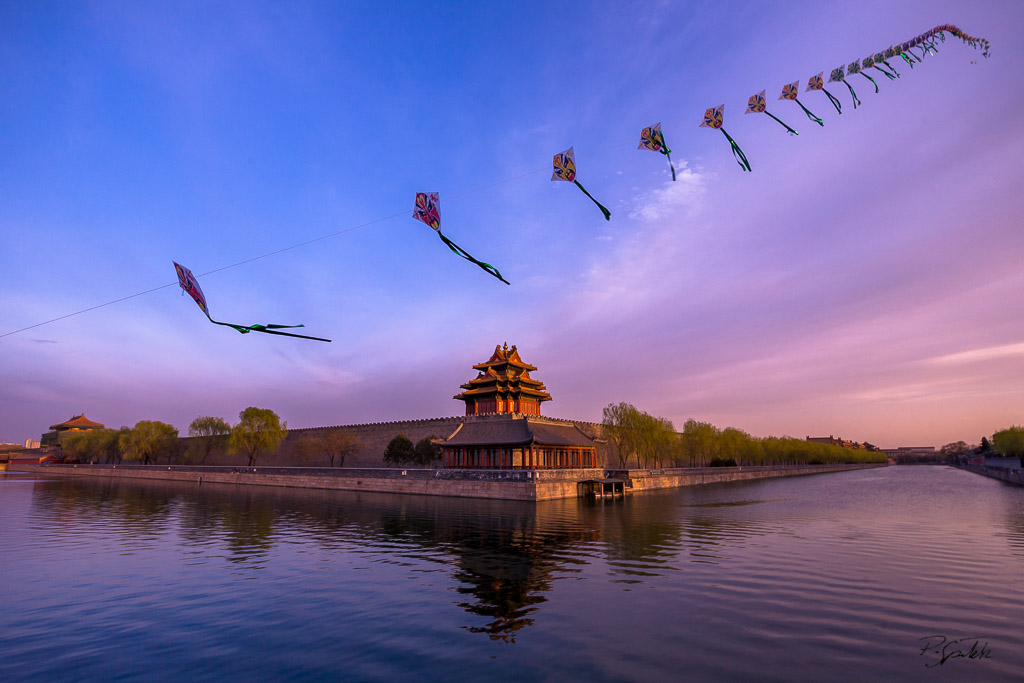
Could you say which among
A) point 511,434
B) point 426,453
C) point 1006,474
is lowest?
point 1006,474

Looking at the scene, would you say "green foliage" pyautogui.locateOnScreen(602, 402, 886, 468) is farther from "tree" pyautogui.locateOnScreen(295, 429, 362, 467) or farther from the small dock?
"tree" pyautogui.locateOnScreen(295, 429, 362, 467)

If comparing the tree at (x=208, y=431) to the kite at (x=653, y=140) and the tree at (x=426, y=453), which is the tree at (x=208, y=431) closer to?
the tree at (x=426, y=453)

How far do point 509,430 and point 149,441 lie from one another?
58561mm

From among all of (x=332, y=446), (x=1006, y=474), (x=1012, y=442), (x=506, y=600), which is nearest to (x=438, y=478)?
(x=332, y=446)

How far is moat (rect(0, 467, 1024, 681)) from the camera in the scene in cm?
834

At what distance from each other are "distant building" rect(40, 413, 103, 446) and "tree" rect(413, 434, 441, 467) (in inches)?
4154

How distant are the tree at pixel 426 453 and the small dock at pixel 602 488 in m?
19.4

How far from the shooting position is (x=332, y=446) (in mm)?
64750

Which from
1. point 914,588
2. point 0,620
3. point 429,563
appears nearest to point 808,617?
point 914,588

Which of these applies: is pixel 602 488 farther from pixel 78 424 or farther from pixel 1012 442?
pixel 78 424

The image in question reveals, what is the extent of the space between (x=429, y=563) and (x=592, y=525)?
11.2 metres

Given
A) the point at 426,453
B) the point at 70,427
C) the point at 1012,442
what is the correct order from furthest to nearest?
the point at 70,427 < the point at 1012,442 < the point at 426,453

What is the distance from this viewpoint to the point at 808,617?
34.6 feet

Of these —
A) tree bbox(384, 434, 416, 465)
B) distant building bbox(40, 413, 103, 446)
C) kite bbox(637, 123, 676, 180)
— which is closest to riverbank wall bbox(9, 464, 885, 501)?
tree bbox(384, 434, 416, 465)
